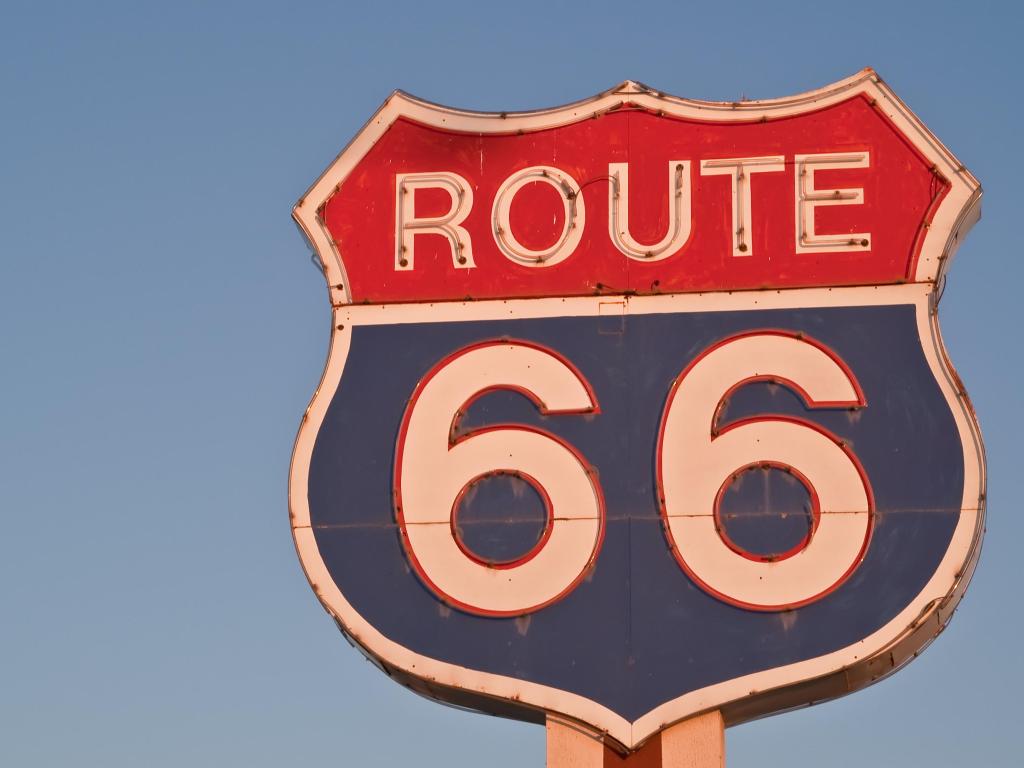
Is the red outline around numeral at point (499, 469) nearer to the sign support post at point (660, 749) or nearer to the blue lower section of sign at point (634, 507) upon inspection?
the blue lower section of sign at point (634, 507)

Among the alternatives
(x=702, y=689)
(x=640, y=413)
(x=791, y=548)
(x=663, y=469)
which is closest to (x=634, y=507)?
(x=663, y=469)

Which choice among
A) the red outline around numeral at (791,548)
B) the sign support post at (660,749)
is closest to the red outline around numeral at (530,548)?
the red outline around numeral at (791,548)

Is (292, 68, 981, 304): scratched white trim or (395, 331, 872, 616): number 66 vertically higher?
(292, 68, 981, 304): scratched white trim

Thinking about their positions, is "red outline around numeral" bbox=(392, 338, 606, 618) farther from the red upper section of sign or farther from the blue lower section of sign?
the red upper section of sign

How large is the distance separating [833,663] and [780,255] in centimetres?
315

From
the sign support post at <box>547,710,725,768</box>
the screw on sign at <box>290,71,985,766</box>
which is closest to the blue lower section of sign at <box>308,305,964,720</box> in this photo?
the screw on sign at <box>290,71,985,766</box>

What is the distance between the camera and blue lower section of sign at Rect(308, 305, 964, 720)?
1548cm

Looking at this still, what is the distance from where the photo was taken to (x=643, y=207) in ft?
55.3

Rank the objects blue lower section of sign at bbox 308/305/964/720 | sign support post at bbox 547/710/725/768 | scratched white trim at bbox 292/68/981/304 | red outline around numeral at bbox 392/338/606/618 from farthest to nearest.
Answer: scratched white trim at bbox 292/68/981/304, red outline around numeral at bbox 392/338/606/618, blue lower section of sign at bbox 308/305/964/720, sign support post at bbox 547/710/725/768

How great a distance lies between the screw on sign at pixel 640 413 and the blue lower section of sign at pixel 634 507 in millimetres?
20

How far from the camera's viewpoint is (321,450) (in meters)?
16.5

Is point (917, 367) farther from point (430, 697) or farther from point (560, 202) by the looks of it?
point (430, 697)

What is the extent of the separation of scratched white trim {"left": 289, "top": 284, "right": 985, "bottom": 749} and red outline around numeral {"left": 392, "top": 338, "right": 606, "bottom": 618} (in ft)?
1.18

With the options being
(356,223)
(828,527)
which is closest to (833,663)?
(828,527)
